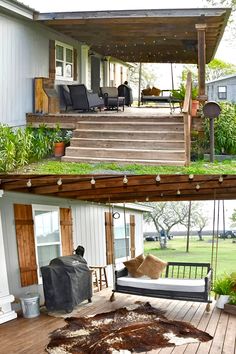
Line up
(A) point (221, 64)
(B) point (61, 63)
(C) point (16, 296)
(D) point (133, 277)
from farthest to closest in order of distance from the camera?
1. (A) point (221, 64)
2. (B) point (61, 63)
3. (D) point (133, 277)
4. (C) point (16, 296)

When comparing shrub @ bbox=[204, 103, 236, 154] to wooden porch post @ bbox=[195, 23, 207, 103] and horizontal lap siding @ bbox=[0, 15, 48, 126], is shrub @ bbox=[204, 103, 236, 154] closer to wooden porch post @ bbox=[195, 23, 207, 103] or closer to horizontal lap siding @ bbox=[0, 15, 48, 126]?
wooden porch post @ bbox=[195, 23, 207, 103]

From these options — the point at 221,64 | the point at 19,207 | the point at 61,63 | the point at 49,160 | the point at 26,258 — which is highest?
the point at 221,64

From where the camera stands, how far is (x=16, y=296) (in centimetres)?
704

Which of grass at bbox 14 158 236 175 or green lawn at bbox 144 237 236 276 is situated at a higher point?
grass at bbox 14 158 236 175

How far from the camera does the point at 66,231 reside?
29.1 ft

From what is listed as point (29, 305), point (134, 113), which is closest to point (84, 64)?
point (134, 113)

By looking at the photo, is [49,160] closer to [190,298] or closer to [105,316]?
[105,316]

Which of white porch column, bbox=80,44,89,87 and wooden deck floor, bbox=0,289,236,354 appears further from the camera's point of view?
white porch column, bbox=80,44,89,87

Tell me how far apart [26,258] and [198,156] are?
325 cm

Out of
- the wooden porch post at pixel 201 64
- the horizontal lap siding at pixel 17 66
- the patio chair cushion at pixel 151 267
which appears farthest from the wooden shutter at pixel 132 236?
the wooden porch post at pixel 201 64

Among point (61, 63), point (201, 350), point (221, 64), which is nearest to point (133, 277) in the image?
point (201, 350)

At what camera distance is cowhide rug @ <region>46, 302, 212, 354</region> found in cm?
502

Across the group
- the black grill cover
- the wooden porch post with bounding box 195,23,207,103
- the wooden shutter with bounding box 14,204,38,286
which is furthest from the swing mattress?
the wooden porch post with bounding box 195,23,207,103

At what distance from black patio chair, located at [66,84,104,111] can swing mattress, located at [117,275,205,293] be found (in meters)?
3.56
